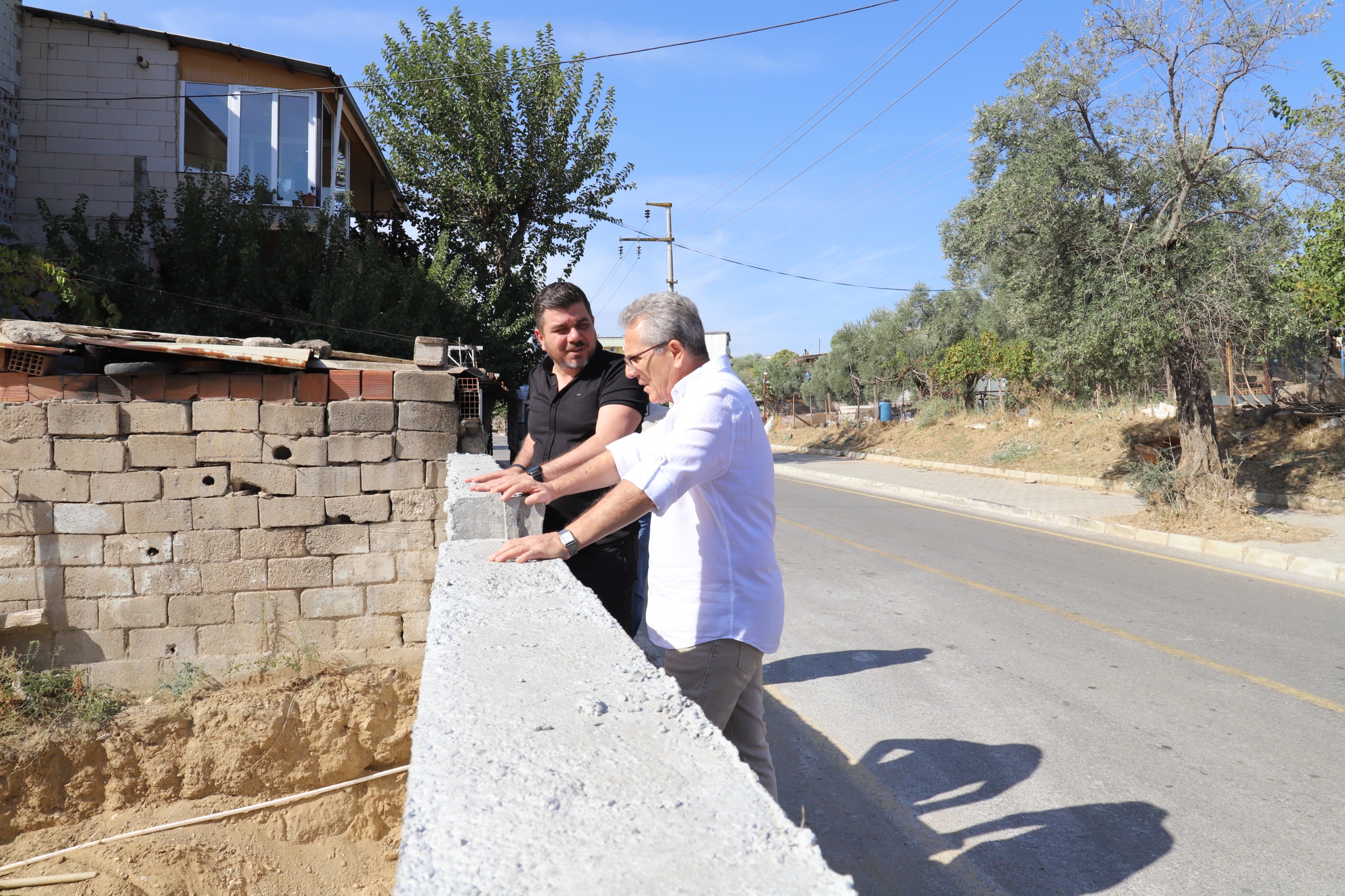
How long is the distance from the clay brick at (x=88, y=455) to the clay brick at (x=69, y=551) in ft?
1.60

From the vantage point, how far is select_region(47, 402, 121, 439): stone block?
18.7ft

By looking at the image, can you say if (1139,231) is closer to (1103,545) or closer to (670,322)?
(1103,545)

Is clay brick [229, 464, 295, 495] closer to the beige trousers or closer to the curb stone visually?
the beige trousers

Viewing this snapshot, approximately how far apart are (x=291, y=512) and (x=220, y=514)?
47 cm

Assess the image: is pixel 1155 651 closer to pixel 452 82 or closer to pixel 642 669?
pixel 642 669

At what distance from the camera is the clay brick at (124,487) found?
5.81m

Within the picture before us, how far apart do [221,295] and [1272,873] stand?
594 inches

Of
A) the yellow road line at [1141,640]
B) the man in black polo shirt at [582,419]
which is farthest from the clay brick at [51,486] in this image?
the yellow road line at [1141,640]

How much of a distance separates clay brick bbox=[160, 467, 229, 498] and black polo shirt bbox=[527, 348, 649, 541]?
3243 mm

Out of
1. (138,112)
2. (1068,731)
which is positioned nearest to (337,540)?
(1068,731)

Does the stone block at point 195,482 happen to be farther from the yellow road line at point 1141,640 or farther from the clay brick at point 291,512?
the yellow road line at point 1141,640

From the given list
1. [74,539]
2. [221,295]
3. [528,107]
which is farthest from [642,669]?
[528,107]

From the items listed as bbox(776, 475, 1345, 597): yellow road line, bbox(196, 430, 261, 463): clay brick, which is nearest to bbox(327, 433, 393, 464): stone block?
bbox(196, 430, 261, 463): clay brick

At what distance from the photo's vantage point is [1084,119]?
39.6ft
